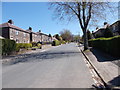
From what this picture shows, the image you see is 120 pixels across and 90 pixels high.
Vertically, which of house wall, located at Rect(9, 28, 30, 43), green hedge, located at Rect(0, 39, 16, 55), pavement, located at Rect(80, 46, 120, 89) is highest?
house wall, located at Rect(9, 28, 30, 43)

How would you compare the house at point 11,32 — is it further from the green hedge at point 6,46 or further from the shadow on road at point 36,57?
the shadow on road at point 36,57

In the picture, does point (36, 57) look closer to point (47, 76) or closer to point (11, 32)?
point (47, 76)

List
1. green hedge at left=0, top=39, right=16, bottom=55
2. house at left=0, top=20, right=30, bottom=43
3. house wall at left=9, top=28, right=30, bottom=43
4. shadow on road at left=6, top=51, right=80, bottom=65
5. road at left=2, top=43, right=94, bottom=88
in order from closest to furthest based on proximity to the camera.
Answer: road at left=2, top=43, right=94, bottom=88 < shadow on road at left=6, top=51, right=80, bottom=65 < green hedge at left=0, top=39, right=16, bottom=55 < house at left=0, top=20, right=30, bottom=43 < house wall at left=9, top=28, right=30, bottom=43

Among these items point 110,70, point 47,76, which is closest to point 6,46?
point 47,76

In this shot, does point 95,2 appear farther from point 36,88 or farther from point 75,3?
point 36,88

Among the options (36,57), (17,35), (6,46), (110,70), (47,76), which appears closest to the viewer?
(47,76)

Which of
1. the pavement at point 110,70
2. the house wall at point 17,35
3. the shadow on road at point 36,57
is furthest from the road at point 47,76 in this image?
the house wall at point 17,35

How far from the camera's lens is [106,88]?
527cm

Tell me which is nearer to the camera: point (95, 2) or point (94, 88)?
point (94, 88)

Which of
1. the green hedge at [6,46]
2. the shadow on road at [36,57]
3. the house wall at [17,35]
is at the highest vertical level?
the house wall at [17,35]

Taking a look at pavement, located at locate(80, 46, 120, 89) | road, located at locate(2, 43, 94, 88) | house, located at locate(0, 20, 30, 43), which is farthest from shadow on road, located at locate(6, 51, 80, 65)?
house, located at locate(0, 20, 30, 43)

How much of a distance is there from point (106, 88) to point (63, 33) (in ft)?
417

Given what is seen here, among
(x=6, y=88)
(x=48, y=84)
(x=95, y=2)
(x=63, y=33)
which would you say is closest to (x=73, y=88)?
(x=48, y=84)

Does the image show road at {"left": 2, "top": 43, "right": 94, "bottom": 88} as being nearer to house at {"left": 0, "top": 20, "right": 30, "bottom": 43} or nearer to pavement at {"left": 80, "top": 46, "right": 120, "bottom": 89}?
pavement at {"left": 80, "top": 46, "right": 120, "bottom": 89}
